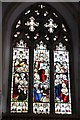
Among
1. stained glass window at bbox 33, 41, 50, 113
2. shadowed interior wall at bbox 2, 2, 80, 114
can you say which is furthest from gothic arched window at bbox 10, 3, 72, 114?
shadowed interior wall at bbox 2, 2, 80, 114

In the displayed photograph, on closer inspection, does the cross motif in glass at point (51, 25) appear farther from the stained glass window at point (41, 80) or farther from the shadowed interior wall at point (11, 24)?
the stained glass window at point (41, 80)

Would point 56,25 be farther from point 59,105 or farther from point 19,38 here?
point 59,105

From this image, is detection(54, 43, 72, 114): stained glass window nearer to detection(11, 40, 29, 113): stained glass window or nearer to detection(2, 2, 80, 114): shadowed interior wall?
detection(2, 2, 80, 114): shadowed interior wall

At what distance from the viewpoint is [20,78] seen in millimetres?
7188

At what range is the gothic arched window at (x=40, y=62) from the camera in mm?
6984

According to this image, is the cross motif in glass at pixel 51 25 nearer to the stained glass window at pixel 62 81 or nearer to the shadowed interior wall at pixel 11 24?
the shadowed interior wall at pixel 11 24

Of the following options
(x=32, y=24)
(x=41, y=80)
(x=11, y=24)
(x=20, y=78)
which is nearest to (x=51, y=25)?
(x=32, y=24)

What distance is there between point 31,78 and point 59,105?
100 centimetres

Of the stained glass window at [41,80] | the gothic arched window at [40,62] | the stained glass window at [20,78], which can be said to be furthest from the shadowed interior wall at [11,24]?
the stained glass window at [41,80]

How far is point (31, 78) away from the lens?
713 cm

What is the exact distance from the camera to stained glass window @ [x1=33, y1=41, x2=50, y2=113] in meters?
6.96

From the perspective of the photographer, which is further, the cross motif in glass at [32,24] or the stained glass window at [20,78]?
the cross motif in glass at [32,24]

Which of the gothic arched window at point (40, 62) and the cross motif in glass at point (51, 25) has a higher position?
the cross motif in glass at point (51, 25)

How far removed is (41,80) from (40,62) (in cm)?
51
